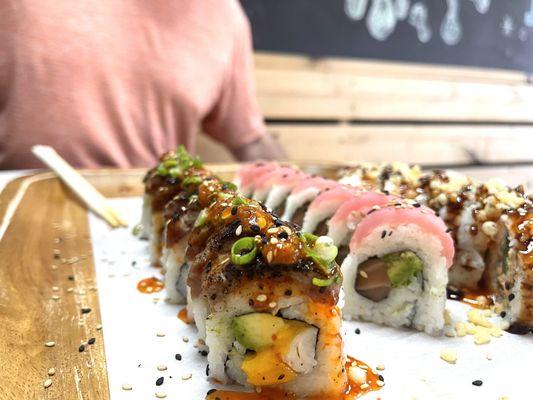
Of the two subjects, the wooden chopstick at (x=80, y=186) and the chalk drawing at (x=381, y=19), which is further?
the chalk drawing at (x=381, y=19)

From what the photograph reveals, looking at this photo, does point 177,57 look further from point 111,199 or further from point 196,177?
point 196,177

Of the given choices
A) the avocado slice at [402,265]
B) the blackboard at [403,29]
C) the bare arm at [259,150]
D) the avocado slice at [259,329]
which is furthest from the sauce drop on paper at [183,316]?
the blackboard at [403,29]

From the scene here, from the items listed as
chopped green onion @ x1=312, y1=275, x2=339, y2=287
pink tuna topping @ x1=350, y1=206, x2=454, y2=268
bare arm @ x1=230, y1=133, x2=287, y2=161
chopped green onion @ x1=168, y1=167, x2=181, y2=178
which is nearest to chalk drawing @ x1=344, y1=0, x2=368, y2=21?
bare arm @ x1=230, y1=133, x2=287, y2=161

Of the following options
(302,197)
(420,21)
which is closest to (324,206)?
(302,197)

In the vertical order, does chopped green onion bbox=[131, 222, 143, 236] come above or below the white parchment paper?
below

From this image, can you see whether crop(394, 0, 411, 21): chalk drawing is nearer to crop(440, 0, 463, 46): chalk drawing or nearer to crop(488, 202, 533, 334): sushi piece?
crop(440, 0, 463, 46): chalk drawing

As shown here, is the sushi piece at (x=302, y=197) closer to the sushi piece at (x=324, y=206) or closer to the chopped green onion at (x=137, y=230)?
the sushi piece at (x=324, y=206)

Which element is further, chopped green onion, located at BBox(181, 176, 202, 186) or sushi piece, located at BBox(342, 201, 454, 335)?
chopped green onion, located at BBox(181, 176, 202, 186)
